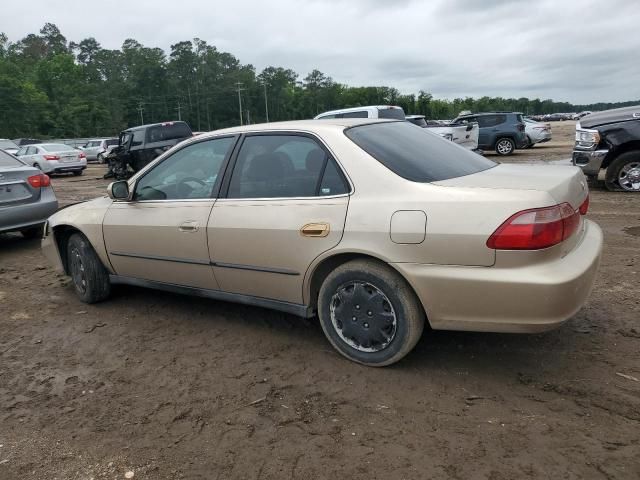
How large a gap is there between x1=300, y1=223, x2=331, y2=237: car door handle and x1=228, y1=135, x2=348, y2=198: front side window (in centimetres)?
21

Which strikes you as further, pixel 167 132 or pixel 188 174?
pixel 167 132

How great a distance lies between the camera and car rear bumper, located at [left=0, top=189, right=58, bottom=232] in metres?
6.77

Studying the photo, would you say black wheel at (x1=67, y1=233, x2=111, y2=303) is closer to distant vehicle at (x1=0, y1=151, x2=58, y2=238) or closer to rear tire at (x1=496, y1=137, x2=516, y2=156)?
distant vehicle at (x1=0, y1=151, x2=58, y2=238)

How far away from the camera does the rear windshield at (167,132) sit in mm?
17031

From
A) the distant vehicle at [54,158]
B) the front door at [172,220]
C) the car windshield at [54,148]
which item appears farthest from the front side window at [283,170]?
the car windshield at [54,148]

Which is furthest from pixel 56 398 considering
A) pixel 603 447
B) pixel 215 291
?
pixel 603 447

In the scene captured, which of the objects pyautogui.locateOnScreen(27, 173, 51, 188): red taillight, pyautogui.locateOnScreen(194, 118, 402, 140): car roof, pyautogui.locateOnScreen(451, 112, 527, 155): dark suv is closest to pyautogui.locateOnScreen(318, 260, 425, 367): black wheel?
pyautogui.locateOnScreen(194, 118, 402, 140): car roof

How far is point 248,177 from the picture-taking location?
3646 mm

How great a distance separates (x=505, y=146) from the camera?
19.5m

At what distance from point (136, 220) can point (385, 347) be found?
227cm

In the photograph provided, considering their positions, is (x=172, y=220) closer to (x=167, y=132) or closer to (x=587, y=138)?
(x=587, y=138)

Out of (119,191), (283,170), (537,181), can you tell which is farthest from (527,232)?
(119,191)

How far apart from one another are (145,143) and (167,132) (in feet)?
2.80

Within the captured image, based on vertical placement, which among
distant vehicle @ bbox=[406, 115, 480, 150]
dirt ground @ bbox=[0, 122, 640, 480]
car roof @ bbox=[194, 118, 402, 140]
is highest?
distant vehicle @ bbox=[406, 115, 480, 150]
